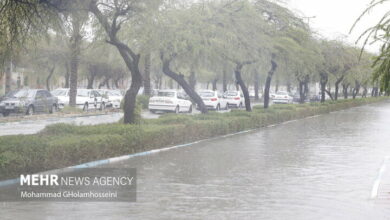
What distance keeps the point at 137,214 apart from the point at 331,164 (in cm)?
792

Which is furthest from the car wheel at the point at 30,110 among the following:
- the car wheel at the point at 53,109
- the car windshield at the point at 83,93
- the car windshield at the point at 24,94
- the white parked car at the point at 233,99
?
the white parked car at the point at 233,99

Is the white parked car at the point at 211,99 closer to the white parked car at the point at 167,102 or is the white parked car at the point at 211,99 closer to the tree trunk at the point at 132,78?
the white parked car at the point at 167,102

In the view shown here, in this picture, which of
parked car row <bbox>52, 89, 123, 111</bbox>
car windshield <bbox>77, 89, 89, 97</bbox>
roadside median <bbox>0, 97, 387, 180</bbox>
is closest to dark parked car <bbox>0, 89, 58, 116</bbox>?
parked car row <bbox>52, 89, 123, 111</bbox>

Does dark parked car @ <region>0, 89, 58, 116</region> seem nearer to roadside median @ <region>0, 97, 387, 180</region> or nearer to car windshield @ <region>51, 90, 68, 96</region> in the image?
car windshield @ <region>51, 90, 68, 96</region>

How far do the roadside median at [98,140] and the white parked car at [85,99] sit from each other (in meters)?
14.9

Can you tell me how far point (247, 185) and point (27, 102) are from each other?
23.3 meters

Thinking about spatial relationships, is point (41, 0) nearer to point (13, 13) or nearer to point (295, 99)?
point (13, 13)

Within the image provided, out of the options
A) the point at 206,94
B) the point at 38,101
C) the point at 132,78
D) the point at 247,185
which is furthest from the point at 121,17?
the point at 206,94

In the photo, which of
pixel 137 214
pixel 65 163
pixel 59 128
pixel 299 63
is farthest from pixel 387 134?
pixel 137 214

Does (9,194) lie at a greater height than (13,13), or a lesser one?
lesser

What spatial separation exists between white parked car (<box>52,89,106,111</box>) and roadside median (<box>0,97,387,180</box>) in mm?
14892

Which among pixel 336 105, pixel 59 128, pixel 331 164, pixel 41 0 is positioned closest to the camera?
pixel 41 0

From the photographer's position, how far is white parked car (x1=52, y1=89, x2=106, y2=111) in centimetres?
3944

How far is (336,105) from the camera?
52750 mm
